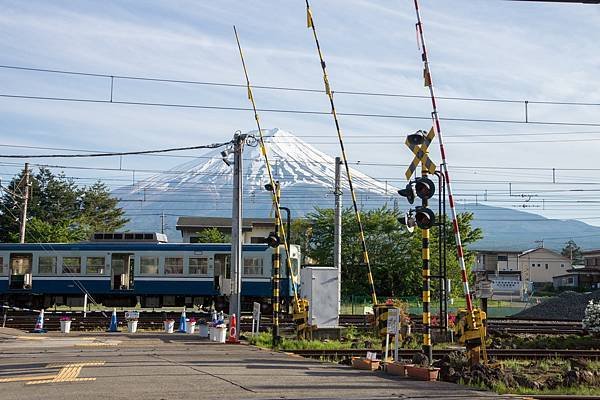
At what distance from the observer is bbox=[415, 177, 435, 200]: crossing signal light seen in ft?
44.4

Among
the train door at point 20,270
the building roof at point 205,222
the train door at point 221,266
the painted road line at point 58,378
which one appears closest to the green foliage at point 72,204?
the building roof at point 205,222

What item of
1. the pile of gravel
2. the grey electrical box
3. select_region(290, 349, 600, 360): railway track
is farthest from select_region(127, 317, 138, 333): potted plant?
the pile of gravel

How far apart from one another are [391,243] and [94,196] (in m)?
35.1

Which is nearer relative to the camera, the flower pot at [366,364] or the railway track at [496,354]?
the flower pot at [366,364]

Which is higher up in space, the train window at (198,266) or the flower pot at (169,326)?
the train window at (198,266)

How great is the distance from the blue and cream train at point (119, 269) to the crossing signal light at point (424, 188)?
70.6ft

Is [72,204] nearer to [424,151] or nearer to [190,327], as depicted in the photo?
[190,327]

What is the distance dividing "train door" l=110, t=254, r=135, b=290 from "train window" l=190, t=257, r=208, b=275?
8.49ft

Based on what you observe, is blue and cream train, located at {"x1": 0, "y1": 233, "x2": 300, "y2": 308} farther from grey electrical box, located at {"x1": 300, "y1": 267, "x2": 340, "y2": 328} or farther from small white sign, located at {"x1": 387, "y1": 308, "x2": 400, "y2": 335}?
small white sign, located at {"x1": 387, "y1": 308, "x2": 400, "y2": 335}

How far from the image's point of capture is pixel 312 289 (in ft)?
70.8

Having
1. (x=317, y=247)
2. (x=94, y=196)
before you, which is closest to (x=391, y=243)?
(x=317, y=247)

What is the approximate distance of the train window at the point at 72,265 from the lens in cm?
3500

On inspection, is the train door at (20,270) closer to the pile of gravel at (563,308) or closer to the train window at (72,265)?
the train window at (72,265)

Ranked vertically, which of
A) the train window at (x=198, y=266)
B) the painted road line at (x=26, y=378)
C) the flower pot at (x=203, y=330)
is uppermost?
the train window at (x=198, y=266)
